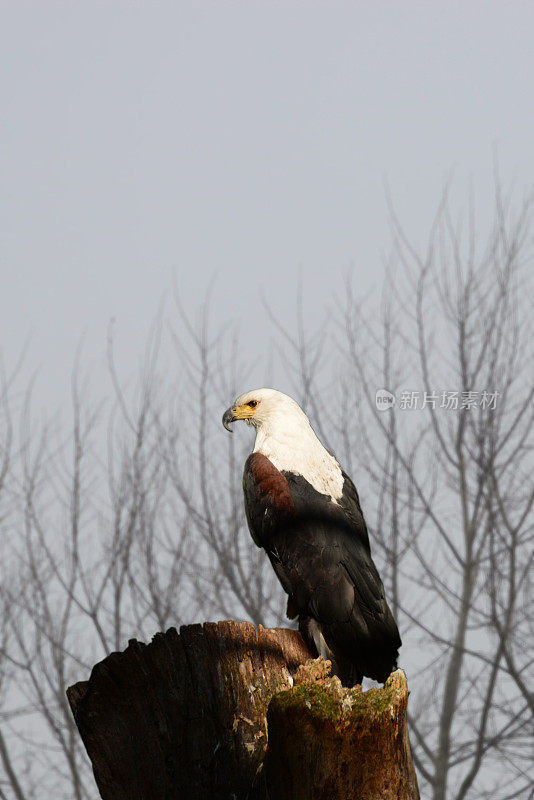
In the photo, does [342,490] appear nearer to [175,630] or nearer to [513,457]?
[175,630]

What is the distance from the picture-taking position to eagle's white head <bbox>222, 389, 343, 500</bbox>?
4.63 m

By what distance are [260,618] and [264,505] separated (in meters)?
4.16

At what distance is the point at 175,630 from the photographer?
3232mm

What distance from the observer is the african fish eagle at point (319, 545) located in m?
4.09

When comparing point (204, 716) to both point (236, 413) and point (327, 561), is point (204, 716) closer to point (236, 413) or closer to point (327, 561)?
point (327, 561)

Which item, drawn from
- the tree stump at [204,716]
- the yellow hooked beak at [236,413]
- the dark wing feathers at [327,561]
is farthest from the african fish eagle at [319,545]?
the tree stump at [204,716]

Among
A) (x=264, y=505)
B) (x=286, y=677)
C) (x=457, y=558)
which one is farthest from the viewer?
(x=457, y=558)

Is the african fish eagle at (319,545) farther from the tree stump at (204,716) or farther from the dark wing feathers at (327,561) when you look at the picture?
the tree stump at (204,716)

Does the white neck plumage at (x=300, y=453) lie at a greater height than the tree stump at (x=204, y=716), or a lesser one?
greater

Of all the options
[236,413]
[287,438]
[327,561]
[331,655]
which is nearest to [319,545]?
[327,561]

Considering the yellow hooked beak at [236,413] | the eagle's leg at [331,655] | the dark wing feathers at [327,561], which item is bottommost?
the eagle's leg at [331,655]

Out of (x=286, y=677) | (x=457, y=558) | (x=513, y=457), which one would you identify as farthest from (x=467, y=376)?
(x=286, y=677)

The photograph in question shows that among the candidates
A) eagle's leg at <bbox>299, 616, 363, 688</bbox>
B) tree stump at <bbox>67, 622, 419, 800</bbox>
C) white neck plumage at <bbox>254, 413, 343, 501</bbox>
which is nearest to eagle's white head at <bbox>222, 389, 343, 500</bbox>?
white neck plumage at <bbox>254, 413, 343, 501</bbox>

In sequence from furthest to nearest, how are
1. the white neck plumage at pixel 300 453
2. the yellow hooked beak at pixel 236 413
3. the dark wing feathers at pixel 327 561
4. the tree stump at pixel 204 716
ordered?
the yellow hooked beak at pixel 236 413
the white neck plumage at pixel 300 453
the dark wing feathers at pixel 327 561
the tree stump at pixel 204 716
